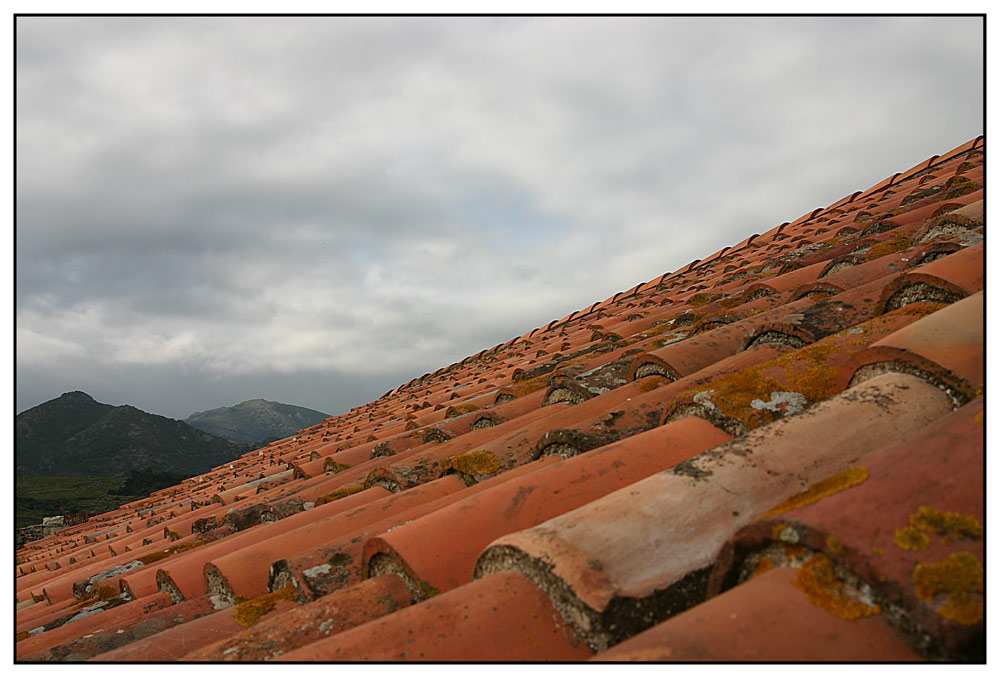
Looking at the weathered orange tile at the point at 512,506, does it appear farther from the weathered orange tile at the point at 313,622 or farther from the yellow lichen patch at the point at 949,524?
the yellow lichen patch at the point at 949,524

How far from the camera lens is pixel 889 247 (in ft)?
14.4

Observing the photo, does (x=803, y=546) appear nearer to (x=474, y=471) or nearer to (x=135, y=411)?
(x=474, y=471)

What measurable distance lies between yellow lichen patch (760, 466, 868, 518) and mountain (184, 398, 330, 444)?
105m

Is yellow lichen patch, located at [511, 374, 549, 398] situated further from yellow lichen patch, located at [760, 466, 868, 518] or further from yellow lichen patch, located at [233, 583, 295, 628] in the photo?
yellow lichen patch, located at [760, 466, 868, 518]

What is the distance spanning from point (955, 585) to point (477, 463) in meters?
2.15

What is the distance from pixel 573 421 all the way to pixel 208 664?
2066 millimetres

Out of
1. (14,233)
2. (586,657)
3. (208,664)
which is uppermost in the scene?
(14,233)

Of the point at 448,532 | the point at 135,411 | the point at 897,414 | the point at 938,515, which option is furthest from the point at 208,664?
the point at 135,411

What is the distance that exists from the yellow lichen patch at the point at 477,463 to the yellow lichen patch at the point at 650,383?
1.03m

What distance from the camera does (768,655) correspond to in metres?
1.10

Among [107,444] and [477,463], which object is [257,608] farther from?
[107,444]

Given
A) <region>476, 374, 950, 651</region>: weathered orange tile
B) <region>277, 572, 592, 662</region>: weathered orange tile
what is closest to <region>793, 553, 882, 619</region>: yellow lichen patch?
<region>476, 374, 950, 651</region>: weathered orange tile

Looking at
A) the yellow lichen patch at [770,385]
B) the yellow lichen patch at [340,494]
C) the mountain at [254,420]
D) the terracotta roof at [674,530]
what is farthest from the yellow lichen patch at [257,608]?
the mountain at [254,420]

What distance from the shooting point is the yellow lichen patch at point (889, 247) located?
14.0ft
